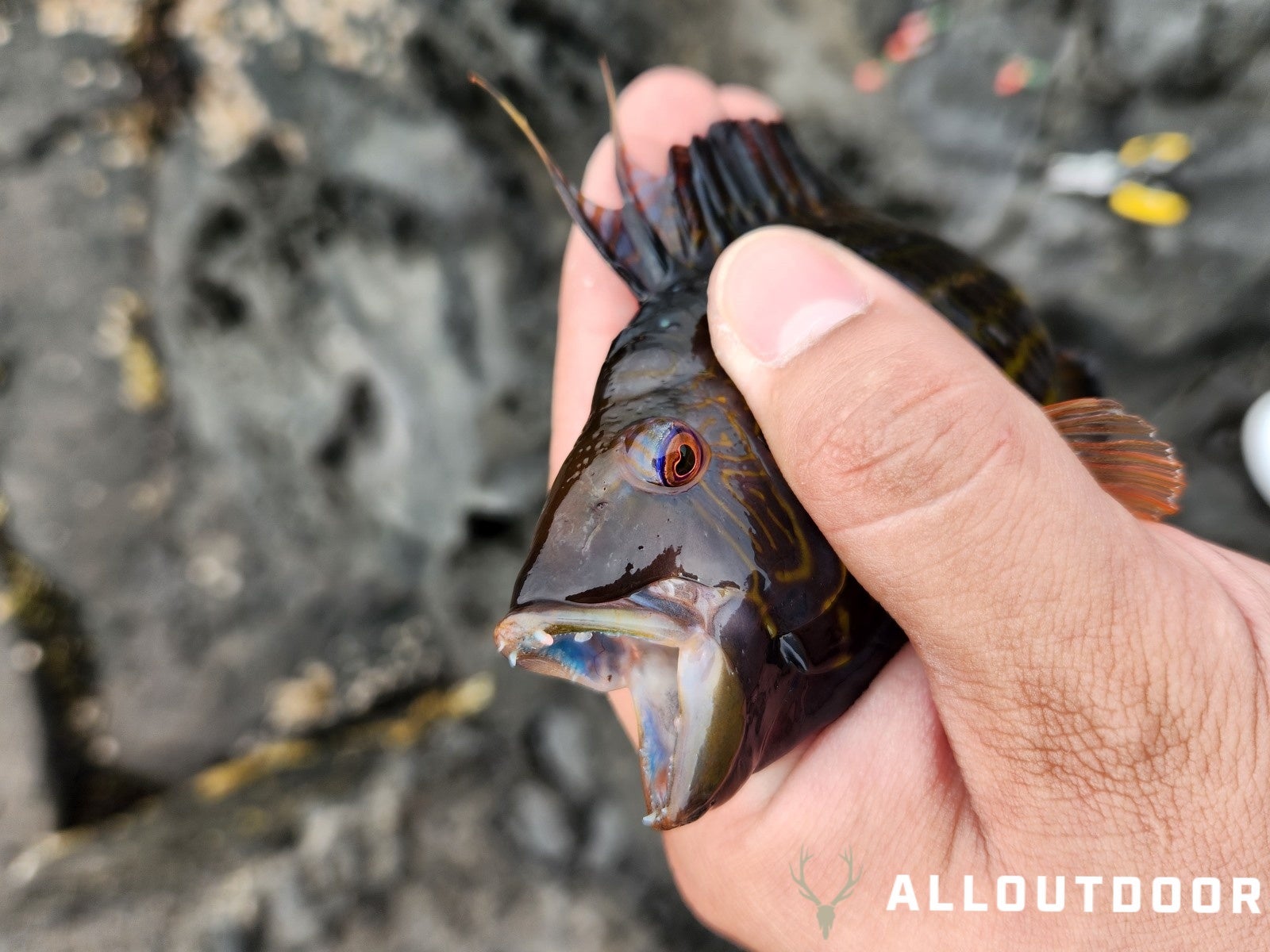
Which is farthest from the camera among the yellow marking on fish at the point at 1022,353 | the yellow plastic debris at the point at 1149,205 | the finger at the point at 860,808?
the yellow plastic debris at the point at 1149,205

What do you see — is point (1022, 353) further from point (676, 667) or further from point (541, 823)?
point (541, 823)

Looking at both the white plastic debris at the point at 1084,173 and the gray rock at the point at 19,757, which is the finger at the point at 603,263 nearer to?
the white plastic debris at the point at 1084,173

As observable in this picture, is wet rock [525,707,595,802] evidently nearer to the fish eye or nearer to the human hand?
the human hand

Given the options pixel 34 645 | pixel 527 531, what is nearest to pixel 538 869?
pixel 527 531

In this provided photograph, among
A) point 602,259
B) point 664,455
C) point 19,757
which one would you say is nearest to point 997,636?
point 664,455

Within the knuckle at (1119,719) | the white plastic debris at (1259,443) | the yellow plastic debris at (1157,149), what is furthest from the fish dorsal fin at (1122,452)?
the yellow plastic debris at (1157,149)

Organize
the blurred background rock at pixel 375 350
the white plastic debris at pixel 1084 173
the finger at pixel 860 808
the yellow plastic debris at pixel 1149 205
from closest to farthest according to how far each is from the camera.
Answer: the finger at pixel 860 808, the blurred background rock at pixel 375 350, the yellow plastic debris at pixel 1149 205, the white plastic debris at pixel 1084 173

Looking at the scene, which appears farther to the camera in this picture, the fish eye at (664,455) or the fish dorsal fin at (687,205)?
the fish dorsal fin at (687,205)
